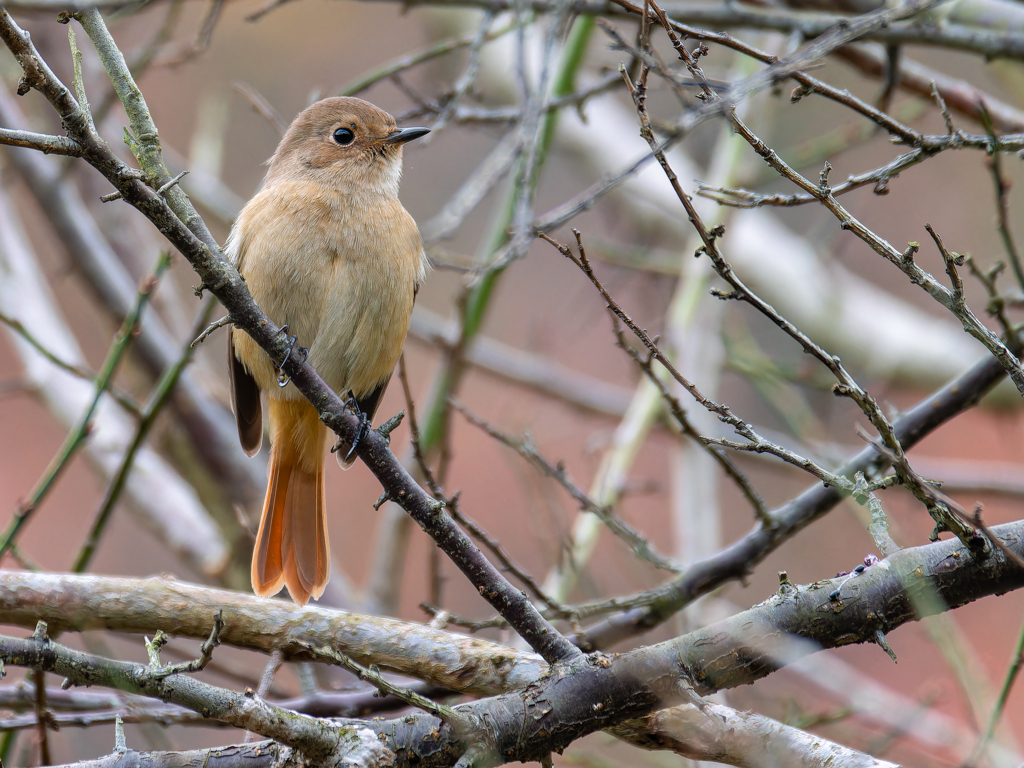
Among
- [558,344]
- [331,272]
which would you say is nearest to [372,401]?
[331,272]

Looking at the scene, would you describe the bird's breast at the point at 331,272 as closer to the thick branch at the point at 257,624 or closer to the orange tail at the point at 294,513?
the orange tail at the point at 294,513

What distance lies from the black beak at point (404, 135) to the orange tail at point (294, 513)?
112 cm

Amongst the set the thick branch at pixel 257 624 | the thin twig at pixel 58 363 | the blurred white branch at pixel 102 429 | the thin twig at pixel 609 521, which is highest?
the blurred white branch at pixel 102 429

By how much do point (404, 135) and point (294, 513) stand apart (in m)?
1.54

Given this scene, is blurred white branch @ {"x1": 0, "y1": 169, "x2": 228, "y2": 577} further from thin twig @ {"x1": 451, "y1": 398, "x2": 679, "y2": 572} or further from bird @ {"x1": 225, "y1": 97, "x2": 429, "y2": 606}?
thin twig @ {"x1": 451, "y1": 398, "x2": 679, "y2": 572}

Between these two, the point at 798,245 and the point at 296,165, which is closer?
the point at 296,165

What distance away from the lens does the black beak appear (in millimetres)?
3588

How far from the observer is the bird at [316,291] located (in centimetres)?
309

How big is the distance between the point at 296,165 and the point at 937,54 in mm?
8334

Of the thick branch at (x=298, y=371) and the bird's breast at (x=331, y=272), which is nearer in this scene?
the thick branch at (x=298, y=371)

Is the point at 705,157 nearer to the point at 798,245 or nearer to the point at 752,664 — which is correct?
the point at 798,245

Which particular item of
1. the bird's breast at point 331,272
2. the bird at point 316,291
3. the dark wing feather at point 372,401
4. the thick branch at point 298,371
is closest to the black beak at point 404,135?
the bird at point 316,291

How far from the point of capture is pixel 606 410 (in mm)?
5363

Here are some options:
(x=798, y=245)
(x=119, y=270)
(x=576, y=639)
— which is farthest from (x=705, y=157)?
(x=576, y=639)
